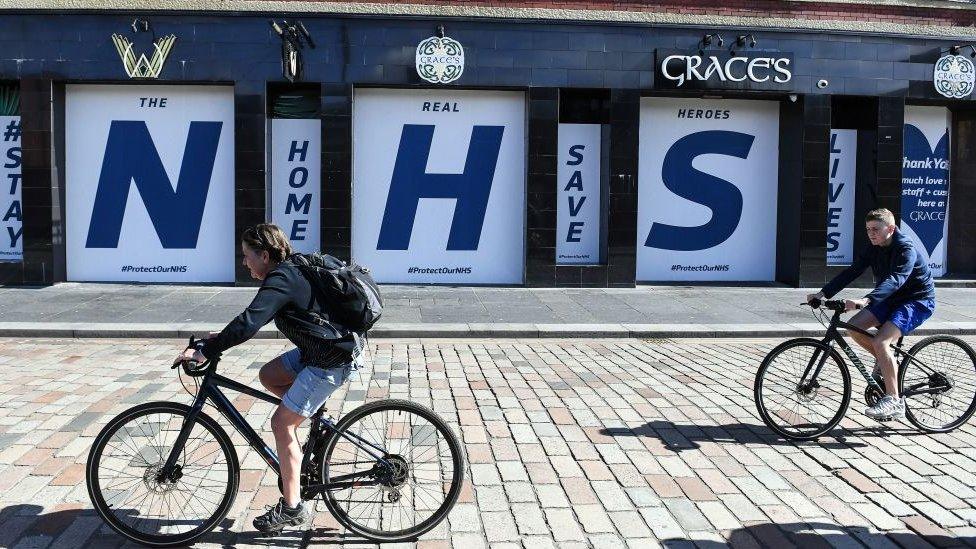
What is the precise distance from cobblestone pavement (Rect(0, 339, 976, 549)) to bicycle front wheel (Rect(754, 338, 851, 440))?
0.16 metres

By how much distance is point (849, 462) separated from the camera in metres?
5.08

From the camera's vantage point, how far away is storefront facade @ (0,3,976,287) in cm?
1468

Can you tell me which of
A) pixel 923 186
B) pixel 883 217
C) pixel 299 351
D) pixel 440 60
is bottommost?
Result: pixel 299 351

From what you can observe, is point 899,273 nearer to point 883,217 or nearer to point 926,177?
point 883,217

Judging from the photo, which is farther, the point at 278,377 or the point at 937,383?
the point at 937,383

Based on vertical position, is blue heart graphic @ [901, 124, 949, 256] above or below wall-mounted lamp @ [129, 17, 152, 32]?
below

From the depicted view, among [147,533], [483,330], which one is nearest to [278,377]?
[147,533]

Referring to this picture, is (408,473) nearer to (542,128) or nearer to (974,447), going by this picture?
(974,447)

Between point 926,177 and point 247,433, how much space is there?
17.0 meters

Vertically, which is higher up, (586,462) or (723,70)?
(723,70)

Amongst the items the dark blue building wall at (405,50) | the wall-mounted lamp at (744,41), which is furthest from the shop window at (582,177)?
the wall-mounted lamp at (744,41)

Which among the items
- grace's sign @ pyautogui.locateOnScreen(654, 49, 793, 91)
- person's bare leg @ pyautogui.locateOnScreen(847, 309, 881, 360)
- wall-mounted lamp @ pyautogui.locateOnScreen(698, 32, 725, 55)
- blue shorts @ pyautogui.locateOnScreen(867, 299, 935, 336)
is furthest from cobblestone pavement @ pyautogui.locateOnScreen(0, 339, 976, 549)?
wall-mounted lamp @ pyautogui.locateOnScreen(698, 32, 725, 55)

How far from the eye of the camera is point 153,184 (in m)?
15.2

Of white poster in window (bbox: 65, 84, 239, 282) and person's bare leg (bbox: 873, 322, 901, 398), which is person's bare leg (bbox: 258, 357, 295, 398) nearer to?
person's bare leg (bbox: 873, 322, 901, 398)
